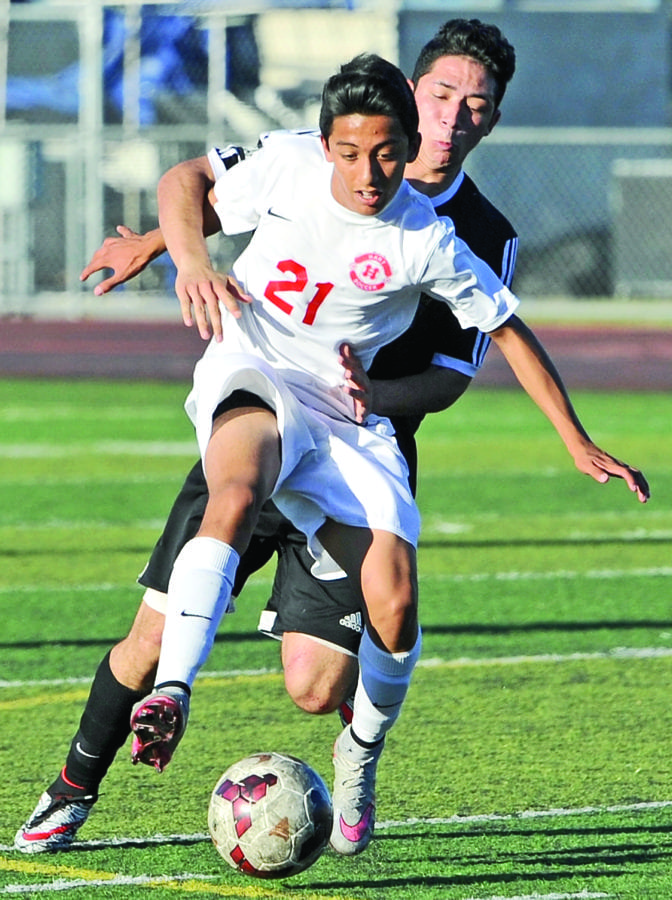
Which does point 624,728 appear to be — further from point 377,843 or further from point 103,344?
point 103,344

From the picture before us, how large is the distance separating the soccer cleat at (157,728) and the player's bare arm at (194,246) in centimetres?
102

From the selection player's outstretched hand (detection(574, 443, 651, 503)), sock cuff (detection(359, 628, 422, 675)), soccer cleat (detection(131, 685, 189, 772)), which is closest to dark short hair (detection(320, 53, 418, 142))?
player's outstretched hand (detection(574, 443, 651, 503))

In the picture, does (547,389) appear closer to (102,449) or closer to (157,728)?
(157,728)

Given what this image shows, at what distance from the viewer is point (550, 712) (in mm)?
5762

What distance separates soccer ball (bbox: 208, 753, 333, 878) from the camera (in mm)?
3879

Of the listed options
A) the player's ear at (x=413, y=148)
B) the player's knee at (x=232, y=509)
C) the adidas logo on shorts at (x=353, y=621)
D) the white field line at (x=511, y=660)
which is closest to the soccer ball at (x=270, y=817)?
the adidas logo on shorts at (x=353, y=621)

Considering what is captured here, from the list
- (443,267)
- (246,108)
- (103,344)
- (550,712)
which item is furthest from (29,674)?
(246,108)

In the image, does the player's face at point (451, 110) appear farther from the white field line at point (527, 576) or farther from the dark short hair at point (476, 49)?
the white field line at point (527, 576)

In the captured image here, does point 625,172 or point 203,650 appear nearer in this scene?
point 203,650

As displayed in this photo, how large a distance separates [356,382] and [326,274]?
29 cm

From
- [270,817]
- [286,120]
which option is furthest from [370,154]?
[286,120]

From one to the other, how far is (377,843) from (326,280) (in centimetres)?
148

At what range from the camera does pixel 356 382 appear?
419 centimetres

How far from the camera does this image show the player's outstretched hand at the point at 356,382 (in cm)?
419
